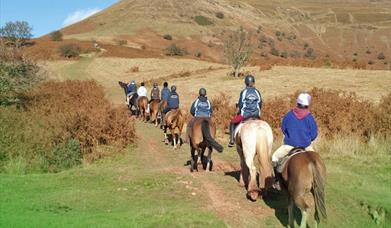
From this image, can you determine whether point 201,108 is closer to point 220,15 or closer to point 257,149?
point 257,149

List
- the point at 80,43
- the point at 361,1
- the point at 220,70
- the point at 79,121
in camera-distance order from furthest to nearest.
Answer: the point at 361,1 → the point at 80,43 → the point at 220,70 → the point at 79,121

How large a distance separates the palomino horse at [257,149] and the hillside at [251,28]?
68.0 meters

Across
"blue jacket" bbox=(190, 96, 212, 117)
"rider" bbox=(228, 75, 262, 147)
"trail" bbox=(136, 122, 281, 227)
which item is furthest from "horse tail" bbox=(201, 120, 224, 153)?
"rider" bbox=(228, 75, 262, 147)

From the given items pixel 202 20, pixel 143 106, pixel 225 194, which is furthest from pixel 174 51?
pixel 225 194

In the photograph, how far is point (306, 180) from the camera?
8.82 meters

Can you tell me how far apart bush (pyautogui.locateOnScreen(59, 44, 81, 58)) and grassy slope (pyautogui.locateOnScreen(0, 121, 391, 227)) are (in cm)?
5376

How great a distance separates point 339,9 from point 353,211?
136 m

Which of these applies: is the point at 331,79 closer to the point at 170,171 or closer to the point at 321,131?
the point at 321,131

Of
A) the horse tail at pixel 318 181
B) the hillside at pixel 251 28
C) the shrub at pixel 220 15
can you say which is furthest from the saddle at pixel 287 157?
the shrub at pixel 220 15

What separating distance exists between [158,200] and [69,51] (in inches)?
2252

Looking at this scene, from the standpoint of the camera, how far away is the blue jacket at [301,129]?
379 inches

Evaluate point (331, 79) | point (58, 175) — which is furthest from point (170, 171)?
point (331, 79)

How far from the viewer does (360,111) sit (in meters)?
21.0

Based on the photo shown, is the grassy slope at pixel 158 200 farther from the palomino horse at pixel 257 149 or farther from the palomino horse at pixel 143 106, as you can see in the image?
the palomino horse at pixel 143 106
